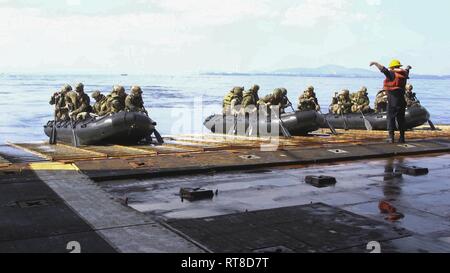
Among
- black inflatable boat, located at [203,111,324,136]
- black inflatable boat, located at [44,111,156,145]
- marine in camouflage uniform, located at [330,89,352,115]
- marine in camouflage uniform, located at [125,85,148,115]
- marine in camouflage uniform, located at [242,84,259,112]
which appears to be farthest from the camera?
marine in camouflage uniform, located at [330,89,352,115]

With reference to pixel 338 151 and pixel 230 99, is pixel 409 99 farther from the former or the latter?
pixel 338 151

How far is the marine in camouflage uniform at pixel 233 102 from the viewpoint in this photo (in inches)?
722

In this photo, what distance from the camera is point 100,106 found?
596 inches

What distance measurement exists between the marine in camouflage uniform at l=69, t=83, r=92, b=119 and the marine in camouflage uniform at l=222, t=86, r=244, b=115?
18.4 feet

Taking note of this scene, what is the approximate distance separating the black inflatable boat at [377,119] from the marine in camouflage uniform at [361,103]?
54 cm

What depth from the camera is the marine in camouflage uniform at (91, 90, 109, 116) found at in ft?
48.4

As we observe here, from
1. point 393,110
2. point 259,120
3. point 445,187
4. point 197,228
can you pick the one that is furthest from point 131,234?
point 259,120

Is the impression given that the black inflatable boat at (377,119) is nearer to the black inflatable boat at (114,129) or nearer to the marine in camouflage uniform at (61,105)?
the black inflatable boat at (114,129)

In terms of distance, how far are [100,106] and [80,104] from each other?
26.8 inches

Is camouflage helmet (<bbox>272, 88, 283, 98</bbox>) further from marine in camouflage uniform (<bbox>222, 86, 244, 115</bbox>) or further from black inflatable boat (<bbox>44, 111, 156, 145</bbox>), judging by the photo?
black inflatable boat (<bbox>44, 111, 156, 145</bbox>)

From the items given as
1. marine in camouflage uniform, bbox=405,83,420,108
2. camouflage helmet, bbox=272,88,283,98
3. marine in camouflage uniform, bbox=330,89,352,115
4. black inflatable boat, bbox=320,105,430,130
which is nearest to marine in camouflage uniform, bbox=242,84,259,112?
camouflage helmet, bbox=272,88,283,98

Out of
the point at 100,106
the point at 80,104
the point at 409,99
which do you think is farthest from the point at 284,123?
the point at 80,104

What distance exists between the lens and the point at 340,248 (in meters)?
4.12
